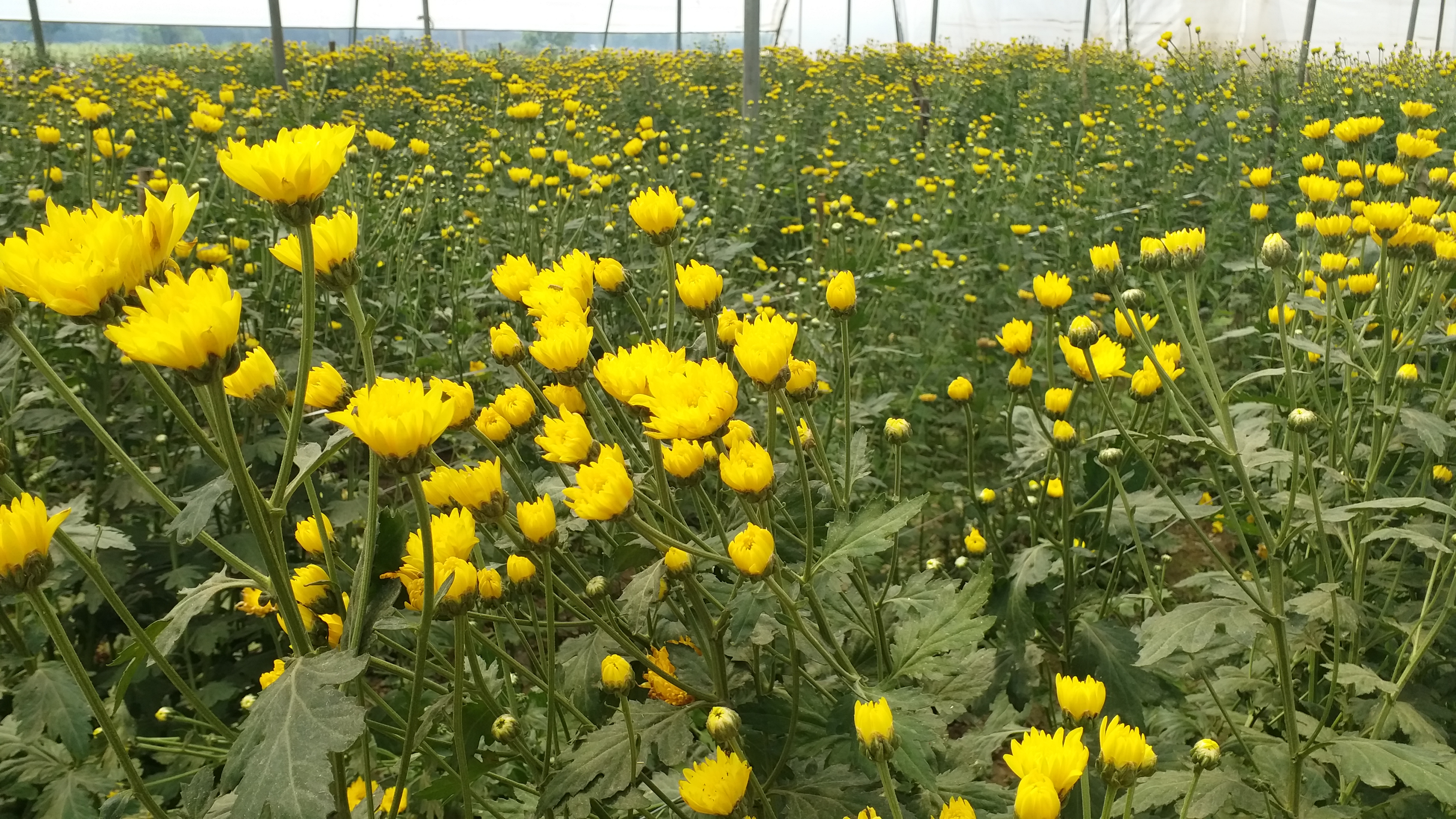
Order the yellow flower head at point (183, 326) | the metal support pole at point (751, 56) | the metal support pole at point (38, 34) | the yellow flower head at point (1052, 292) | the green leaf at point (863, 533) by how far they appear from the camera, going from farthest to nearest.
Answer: the metal support pole at point (38, 34)
the metal support pole at point (751, 56)
the yellow flower head at point (1052, 292)
the green leaf at point (863, 533)
the yellow flower head at point (183, 326)

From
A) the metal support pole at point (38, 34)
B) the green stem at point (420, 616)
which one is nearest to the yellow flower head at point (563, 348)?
the green stem at point (420, 616)

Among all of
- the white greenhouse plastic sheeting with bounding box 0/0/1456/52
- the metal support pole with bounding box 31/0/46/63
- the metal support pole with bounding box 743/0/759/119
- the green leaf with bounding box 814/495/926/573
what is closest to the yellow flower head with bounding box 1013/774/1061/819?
the green leaf with bounding box 814/495/926/573

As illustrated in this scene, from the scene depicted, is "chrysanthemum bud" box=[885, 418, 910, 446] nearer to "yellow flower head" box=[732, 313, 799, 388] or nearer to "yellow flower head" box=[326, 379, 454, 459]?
"yellow flower head" box=[732, 313, 799, 388]

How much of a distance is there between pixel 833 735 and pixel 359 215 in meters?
2.44

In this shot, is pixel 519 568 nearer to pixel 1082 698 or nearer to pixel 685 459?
pixel 685 459

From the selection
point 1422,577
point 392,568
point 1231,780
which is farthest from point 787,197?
point 392,568

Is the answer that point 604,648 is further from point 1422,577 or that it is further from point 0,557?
point 1422,577

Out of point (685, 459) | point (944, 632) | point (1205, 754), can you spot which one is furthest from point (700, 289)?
point (1205, 754)

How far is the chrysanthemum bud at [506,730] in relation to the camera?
1179 millimetres

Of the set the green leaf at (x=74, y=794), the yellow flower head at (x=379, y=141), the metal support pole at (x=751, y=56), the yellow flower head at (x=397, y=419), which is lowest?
the green leaf at (x=74, y=794)

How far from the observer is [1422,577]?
1839 mm

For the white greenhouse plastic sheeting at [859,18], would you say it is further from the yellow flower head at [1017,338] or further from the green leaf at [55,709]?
the green leaf at [55,709]

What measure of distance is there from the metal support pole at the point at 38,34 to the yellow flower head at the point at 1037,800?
1231 cm

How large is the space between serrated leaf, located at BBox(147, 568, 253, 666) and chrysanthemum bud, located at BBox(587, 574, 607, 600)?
1.56 ft
